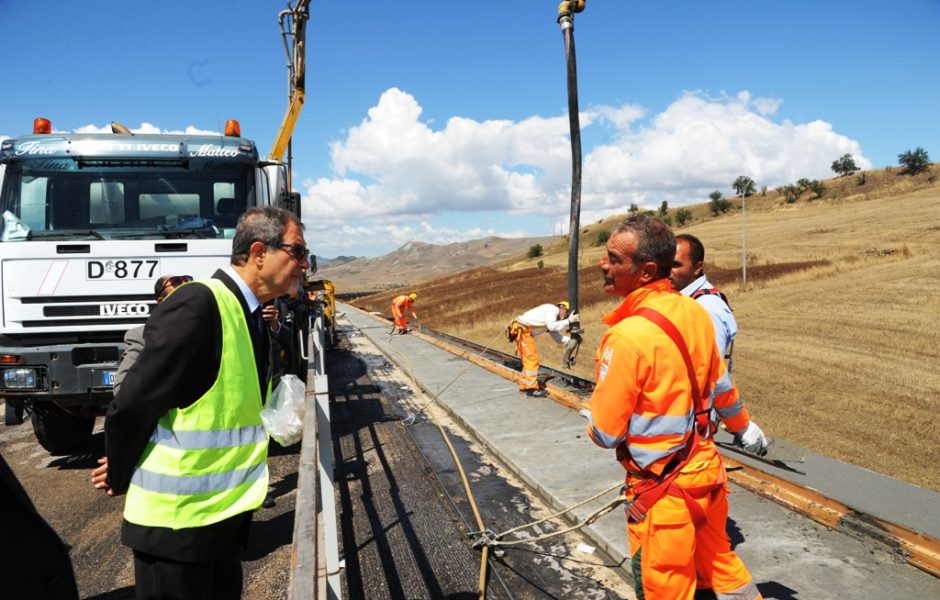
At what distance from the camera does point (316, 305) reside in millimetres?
10633

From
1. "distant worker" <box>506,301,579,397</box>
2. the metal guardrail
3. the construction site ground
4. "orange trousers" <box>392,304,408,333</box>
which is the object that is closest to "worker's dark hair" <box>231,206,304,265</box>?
the metal guardrail

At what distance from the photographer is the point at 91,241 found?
18.1ft

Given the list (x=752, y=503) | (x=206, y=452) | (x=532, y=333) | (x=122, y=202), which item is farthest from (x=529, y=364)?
(x=206, y=452)

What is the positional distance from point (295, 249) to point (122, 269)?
169 inches

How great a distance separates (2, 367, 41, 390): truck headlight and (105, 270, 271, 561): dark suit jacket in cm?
429

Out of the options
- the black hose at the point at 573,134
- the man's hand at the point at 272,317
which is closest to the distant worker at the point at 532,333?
the black hose at the point at 573,134

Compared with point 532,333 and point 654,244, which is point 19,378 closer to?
point 654,244

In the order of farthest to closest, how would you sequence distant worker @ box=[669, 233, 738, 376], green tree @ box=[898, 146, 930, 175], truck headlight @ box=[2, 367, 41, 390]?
green tree @ box=[898, 146, 930, 175], truck headlight @ box=[2, 367, 41, 390], distant worker @ box=[669, 233, 738, 376]

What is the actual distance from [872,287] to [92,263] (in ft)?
72.9

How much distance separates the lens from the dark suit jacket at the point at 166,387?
5.78 feet

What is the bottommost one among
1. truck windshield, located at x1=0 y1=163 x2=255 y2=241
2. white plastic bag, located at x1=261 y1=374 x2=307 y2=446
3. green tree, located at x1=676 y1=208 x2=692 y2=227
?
white plastic bag, located at x1=261 y1=374 x2=307 y2=446

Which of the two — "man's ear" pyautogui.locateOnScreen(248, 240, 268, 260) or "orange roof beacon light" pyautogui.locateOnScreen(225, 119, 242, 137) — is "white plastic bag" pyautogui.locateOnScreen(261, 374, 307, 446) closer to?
"man's ear" pyautogui.locateOnScreen(248, 240, 268, 260)

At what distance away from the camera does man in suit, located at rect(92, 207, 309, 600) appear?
1.77 meters

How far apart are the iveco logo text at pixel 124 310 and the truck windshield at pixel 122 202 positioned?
70 cm
